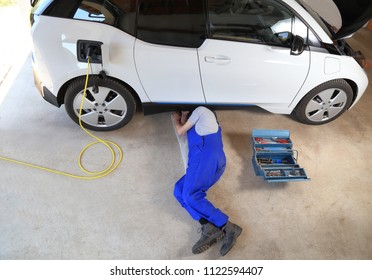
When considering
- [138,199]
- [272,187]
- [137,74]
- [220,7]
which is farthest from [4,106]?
[272,187]

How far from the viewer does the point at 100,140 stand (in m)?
2.84

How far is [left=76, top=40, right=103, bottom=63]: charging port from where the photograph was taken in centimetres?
235

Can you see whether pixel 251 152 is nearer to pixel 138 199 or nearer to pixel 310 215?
pixel 310 215

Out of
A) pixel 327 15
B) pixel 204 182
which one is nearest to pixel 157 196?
pixel 204 182

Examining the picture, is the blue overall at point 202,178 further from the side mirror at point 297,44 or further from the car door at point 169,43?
the side mirror at point 297,44

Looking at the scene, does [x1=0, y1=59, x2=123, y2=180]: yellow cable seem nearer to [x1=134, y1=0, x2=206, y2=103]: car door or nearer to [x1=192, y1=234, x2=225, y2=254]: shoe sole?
[x1=134, y1=0, x2=206, y2=103]: car door

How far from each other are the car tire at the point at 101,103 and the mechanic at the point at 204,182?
60 centimetres

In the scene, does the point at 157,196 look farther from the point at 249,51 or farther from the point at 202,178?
the point at 249,51

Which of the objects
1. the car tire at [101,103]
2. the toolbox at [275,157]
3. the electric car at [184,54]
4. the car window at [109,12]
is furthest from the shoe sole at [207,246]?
the car window at [109,12]

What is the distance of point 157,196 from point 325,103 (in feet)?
6.18

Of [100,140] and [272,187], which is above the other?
[100,140]

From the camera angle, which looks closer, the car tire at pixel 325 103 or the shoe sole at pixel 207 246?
the shoe sole at pixel 207 246

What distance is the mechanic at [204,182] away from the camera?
225cm

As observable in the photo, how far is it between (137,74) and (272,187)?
1.51m
